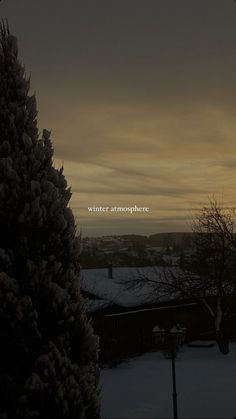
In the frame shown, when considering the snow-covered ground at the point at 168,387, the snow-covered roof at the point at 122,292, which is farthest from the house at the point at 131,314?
the snow-covered ground at the point at 168,387

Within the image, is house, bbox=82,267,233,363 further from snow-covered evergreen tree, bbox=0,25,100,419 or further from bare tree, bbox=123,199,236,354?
snow-covered evergreen tree, bbox=0,25,100,419

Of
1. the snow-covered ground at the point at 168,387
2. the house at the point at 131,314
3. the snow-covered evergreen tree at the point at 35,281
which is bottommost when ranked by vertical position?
the snow-covered ground at the point at 168,387

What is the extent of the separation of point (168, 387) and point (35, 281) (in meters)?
16.5

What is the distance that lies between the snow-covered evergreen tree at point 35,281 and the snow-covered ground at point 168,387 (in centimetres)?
1075

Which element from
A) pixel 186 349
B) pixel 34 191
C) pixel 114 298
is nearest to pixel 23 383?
pixel 34 191

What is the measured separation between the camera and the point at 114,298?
30.5 m

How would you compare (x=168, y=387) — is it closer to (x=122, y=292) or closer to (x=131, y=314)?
(x=131, y=314)

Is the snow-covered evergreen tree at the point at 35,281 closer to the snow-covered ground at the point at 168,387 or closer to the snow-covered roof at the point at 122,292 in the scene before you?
the snow-covered ground at the point at 168,387

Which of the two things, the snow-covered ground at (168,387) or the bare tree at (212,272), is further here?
the bare tree at (212,272)

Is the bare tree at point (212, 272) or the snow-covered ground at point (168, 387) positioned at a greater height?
the bare tree at point (212, 272)

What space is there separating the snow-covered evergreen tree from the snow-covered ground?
10.8m

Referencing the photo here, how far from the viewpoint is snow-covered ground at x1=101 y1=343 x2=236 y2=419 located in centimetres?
1700

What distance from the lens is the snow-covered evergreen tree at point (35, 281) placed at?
5.95 metres

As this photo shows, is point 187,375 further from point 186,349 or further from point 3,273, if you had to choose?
point 3,273
